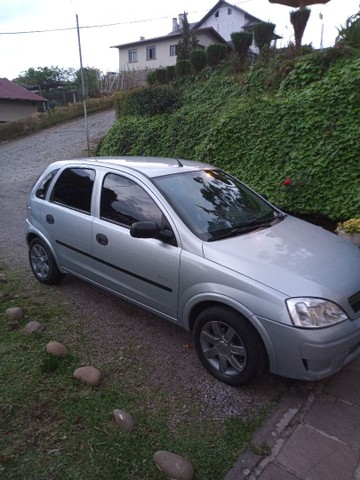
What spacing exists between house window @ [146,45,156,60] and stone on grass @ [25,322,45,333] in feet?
133

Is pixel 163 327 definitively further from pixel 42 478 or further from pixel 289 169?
pixel 289 169

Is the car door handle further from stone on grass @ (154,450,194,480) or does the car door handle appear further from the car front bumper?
stone on grass @ (154,450,194,480)

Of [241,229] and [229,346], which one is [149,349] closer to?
[229,346]

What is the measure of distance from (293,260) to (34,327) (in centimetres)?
246

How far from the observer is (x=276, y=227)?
350cm

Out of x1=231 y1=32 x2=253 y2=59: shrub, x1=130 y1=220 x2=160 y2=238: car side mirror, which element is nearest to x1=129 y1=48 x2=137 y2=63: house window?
x1=231 y1=32 x2=253 y2=59: shrub

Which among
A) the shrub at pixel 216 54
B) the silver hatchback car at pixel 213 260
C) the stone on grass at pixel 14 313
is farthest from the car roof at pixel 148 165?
the shrub at pixel 216 54

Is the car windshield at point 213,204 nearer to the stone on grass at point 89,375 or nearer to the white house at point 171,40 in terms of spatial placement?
the stone on grass at point 89,375

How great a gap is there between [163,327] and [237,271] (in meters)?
1.33

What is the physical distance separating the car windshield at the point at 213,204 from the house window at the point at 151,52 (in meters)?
40.0

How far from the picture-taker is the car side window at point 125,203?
3453mm

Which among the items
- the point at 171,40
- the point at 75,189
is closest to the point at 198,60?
the point at 75,189

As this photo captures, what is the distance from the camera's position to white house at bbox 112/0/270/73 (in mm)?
38438

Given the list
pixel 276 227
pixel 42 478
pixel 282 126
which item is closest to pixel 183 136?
pixel 282 126
